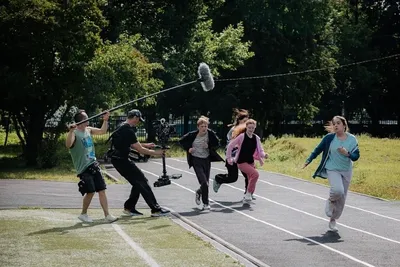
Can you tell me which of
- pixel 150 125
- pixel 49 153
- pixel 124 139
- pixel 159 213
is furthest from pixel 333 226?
pixel 150 125

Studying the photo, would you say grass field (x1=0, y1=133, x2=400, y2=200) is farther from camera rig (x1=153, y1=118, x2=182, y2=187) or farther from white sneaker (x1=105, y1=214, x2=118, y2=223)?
white sneaker (x1=105, y1=214, x2=118, y2=223)

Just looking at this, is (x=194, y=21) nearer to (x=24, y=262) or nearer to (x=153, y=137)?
(x=153, y=137)

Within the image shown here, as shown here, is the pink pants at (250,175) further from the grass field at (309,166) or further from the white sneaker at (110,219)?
the white sneaker at (110,219)

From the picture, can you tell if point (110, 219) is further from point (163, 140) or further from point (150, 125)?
point (150, 125)

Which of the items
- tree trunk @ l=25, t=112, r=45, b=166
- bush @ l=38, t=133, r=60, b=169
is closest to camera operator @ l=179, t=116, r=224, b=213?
bush @ l=38, t=133, r=60, b=169

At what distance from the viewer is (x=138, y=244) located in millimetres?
11000

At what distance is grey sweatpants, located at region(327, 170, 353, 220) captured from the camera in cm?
1305

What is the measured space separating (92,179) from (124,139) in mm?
1119

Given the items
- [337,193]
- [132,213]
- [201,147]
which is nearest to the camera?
[337,193]

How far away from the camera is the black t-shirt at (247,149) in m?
16.8

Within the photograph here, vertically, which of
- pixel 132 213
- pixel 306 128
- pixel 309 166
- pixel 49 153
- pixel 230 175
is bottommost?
pixel 132 213

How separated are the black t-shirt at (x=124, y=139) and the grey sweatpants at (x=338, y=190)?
344cm

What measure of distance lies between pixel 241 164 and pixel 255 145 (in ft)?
1.66

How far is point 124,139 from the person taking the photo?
1404cm
